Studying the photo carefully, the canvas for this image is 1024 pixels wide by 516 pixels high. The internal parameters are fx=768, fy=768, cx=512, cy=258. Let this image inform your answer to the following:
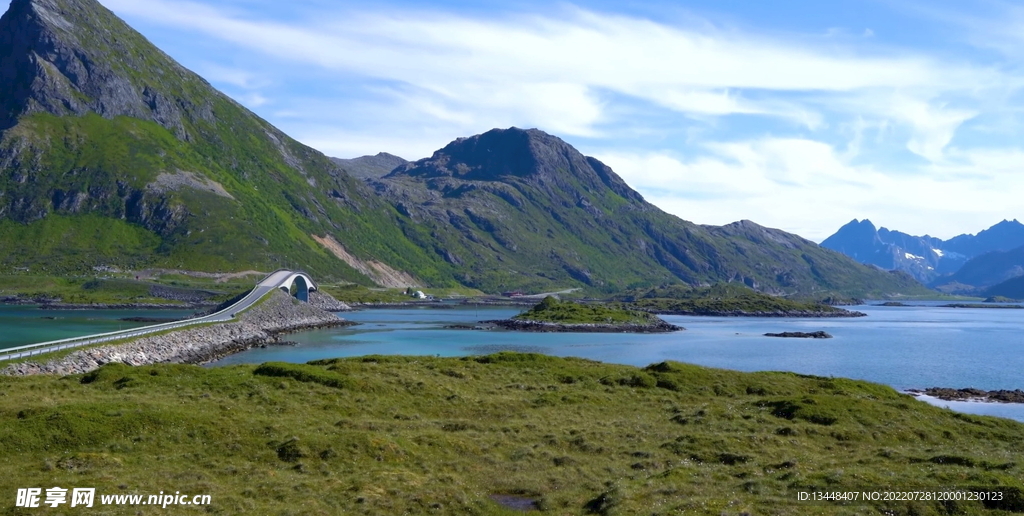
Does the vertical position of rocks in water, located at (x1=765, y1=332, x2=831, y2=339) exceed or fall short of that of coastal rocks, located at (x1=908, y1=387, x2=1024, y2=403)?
it exceeds it

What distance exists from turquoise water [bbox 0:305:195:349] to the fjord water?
26.7 m

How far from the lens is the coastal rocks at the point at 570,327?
16962cm

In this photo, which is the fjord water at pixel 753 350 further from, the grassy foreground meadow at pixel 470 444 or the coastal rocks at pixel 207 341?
the grassy foreground meadow at pixel 470 444

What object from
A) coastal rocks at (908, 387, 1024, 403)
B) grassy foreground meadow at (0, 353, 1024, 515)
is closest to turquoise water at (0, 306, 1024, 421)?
coastal rocks at (908, 387, 1024, 403)

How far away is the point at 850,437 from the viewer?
42219mm

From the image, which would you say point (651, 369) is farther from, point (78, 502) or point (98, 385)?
point (78, 502)

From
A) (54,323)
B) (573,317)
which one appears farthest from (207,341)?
(573,317)

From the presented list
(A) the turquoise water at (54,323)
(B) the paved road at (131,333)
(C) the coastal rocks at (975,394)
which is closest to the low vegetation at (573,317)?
(B) the paved road at (131,333)

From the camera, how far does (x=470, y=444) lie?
36750 millimetres

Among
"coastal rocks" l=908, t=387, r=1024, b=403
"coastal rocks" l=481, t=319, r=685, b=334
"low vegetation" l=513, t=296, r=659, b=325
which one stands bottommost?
"coastal rocks" l=908, t=387, r=1024, b=403

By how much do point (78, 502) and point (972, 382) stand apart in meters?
98.5

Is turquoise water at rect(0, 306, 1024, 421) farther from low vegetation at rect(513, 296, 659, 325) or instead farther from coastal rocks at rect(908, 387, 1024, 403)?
low vegetation at rect(513, 296, 659, 325)

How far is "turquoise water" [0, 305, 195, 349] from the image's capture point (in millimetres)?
104938

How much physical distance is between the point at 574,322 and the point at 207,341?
94257 mm
